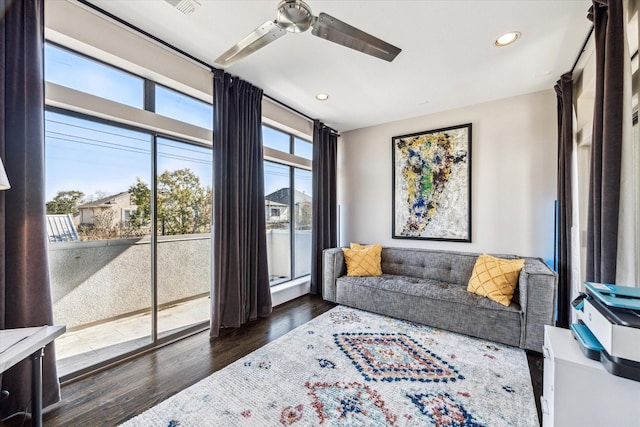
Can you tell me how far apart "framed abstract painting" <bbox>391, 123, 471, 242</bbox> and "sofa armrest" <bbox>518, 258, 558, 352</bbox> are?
1.21 metres

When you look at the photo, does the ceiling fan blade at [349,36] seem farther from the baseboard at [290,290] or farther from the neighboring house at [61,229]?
the baseboard at [290,290]

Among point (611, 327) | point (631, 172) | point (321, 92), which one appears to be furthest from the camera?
point (321, 92)

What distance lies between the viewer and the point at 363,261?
378cm

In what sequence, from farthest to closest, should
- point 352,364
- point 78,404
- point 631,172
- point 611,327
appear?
point 352,364, point 78,404, point 631,172, point 611,327

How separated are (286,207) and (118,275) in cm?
221

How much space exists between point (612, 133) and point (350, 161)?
136 inches

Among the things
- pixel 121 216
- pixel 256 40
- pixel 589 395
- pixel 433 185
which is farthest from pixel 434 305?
pixel 121 216

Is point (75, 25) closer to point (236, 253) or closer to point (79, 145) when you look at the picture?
point (79, 145)

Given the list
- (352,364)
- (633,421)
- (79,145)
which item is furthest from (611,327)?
(79,145)

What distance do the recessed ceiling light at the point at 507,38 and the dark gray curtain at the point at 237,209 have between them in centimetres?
239

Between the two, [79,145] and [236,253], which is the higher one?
[79,145]

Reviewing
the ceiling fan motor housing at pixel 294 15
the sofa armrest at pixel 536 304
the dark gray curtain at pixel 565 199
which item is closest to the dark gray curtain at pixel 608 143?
the sofa armrest at pixel 536 304

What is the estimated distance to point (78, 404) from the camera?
1792 mm

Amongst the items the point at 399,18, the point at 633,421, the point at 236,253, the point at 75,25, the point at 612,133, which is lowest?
the point at 633,421
